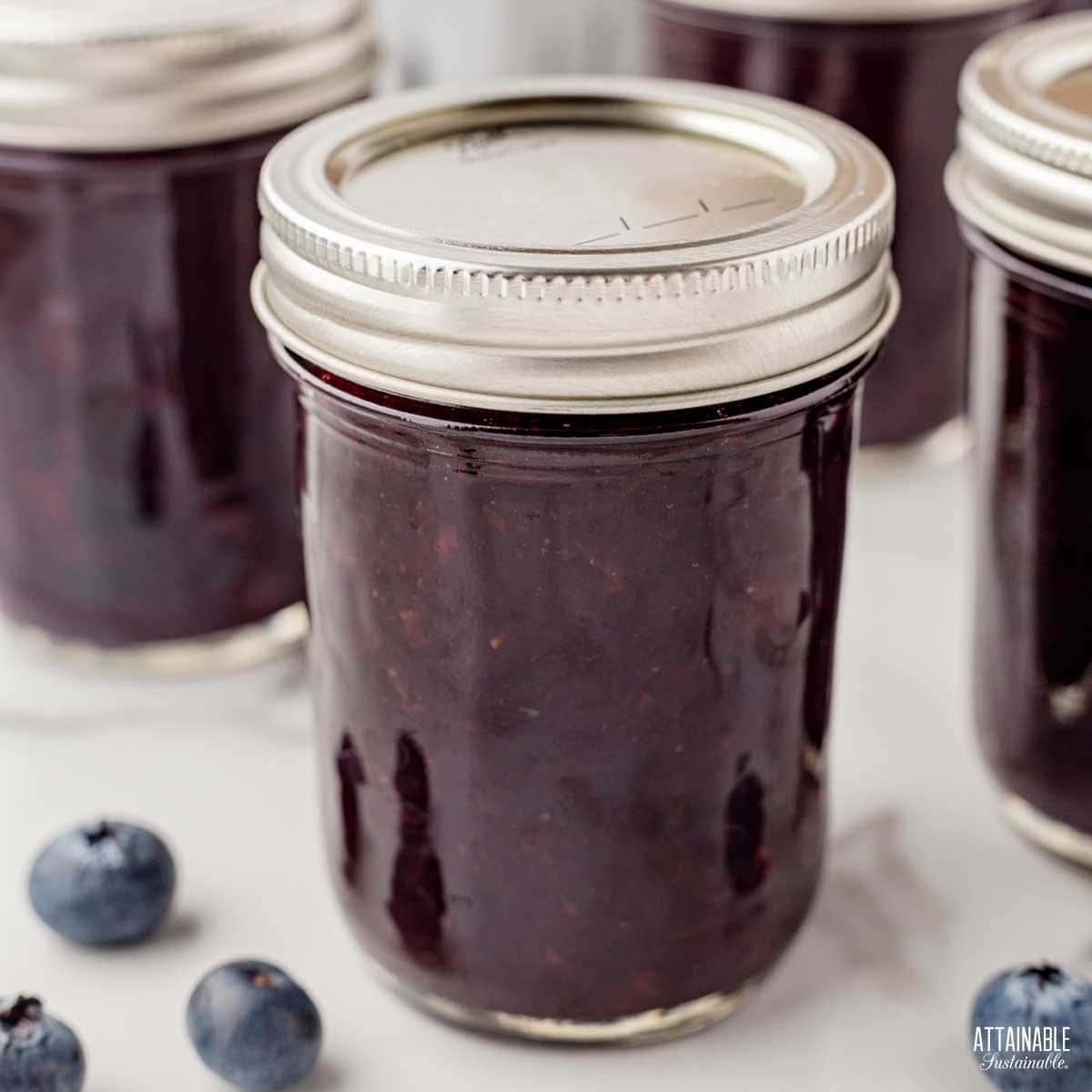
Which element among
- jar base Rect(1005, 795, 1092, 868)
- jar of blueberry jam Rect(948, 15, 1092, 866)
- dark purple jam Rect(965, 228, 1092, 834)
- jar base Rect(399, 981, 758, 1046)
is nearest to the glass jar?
jar of blueberry jam Rect(948, 15, 1092, 866)

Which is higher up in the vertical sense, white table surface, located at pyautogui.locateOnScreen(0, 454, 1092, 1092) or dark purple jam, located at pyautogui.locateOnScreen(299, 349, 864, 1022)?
dark purple jam, located at pyautogui.locateOnScreen(299, 349, 864, 1022)

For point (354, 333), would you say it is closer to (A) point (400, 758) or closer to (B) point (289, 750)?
(A) point (400, 758)

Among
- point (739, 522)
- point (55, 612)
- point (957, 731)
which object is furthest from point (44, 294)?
point (957, 731)

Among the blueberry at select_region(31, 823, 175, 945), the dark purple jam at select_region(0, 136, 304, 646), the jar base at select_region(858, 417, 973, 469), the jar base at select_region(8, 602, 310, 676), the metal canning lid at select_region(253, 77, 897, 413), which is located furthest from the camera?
the jar base at select_region(858, 417, 973, 469)

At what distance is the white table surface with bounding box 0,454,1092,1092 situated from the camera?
0.83 metres

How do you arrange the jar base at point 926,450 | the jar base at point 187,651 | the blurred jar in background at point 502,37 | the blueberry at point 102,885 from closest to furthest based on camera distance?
1. the blueberry at point 102,885
2. the jar base at point 187,651
3. the jar base at point 926,450
4. the blurred jar in background at point 502,37

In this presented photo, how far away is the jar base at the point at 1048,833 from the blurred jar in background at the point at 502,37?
0.80m

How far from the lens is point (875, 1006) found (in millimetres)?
860

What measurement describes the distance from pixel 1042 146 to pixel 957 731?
404mm

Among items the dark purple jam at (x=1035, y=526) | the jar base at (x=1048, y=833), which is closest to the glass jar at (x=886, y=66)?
the dark purple jam at (x=1035, y=526)

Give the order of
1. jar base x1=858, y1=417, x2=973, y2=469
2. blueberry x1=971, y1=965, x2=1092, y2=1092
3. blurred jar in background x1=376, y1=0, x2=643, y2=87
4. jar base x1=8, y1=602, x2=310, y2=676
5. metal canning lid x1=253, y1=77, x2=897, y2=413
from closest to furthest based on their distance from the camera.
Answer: metal canning lid x1=253, y1=77, x2=897, y2=413, blueberry x1=971, y1=965, x2=1092, y2=1092, jar base x1=8, y1=602, x2=310, y2=676, jar base x1=858, y1=417, x2=973, y2=469, blurred jar in background x1=376, y1=0, x2=643, y2=87

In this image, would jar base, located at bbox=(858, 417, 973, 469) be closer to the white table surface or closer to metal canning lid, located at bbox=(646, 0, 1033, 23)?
the white table surface

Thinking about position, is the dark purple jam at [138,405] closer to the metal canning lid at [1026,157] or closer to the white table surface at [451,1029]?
the white table surface at [451,1029]

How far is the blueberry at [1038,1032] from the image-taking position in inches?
30.4
